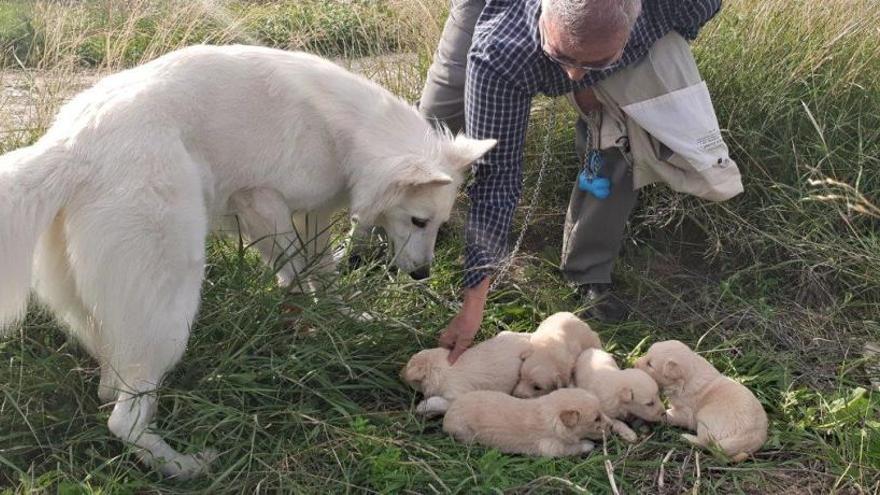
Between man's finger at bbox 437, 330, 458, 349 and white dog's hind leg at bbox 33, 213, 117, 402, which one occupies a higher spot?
white dog's hind leg at bbox 33, 213, 117, 402

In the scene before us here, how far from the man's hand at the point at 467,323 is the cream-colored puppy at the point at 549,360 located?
23cm

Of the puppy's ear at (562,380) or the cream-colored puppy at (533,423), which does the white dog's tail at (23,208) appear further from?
the puppy's ear at (562,380)

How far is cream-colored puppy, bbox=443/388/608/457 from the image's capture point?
326 cm

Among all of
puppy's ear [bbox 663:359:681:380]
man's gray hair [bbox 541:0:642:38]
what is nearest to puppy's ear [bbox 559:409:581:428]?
puppy's ear [bbox 663:359:681:380]

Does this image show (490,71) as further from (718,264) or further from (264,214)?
(718,264)

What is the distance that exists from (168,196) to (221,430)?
815 millimetres

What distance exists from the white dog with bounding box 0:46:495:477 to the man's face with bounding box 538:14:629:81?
49cm

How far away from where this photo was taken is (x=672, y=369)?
3.46 m

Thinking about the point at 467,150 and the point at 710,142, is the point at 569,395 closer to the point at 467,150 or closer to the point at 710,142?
the point at 467,150

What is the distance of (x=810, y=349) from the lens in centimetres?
402

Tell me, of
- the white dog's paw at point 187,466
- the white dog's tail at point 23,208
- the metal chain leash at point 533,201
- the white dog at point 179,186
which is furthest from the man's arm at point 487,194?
the white dog's tail at point 23,208

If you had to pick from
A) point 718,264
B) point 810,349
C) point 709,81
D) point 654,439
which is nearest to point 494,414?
point 654,439

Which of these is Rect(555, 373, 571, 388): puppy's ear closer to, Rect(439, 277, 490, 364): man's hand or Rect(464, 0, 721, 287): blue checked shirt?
Rect(439, 277, 490, 364): man's hand

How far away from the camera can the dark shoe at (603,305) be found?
4266 mm
